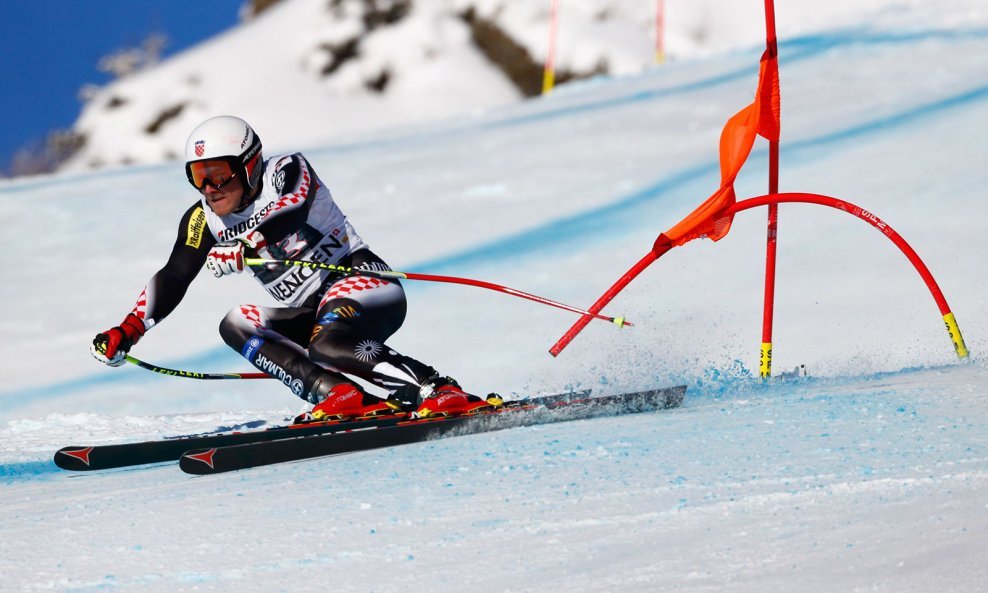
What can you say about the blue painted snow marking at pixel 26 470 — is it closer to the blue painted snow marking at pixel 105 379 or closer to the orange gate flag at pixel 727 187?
the orange gate flag at pixel 727 187

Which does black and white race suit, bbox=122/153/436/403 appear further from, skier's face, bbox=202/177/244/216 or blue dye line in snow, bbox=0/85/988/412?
blue dye line in snow, bbox=0/85/988/412

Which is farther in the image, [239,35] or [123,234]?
[239,35]

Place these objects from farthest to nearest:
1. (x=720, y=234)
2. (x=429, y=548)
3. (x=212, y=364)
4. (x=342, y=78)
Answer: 1. (x=342, y=78)
2. (x=212, y=364)
3. (x=720, y=234)
4. (x=429, y=548)

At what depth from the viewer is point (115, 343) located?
4.25m

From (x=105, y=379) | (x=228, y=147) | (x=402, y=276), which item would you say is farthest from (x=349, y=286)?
(x=105, y=379)

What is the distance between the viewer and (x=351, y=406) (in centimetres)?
424

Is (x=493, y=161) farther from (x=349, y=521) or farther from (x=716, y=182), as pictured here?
(x=349, y=521)

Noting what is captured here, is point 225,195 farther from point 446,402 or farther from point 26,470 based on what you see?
point 26,470

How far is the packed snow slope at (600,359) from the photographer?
2785mm

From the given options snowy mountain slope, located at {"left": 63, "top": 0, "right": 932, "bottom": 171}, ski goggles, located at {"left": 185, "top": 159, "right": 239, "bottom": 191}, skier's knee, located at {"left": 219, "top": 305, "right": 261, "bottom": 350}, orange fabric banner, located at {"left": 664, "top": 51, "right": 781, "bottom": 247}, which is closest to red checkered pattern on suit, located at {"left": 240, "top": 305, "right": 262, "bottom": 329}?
skier's knee, located at {"left": 219, "top": 305, "right": 261, "bottom": 350}

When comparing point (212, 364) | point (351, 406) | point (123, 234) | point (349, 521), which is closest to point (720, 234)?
point (351, 406)

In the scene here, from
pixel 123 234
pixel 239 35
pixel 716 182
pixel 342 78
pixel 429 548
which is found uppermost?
pixel 239 35

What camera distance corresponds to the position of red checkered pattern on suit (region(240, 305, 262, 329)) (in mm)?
4469

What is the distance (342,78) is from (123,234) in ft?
40.8
